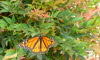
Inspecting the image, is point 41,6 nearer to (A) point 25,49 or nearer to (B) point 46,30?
(B) point 46,30

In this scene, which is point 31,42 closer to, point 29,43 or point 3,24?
point 29,43

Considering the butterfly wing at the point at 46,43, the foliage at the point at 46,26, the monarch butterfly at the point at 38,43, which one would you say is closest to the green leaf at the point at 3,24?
the foliage at the point at 46,26

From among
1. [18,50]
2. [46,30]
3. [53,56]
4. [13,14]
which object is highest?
[13,14]

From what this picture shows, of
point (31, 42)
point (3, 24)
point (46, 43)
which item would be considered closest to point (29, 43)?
point (31, 42)

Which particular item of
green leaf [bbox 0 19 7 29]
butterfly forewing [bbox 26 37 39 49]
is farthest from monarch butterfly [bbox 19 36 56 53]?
green leaf [bbox 0 19 7 29]

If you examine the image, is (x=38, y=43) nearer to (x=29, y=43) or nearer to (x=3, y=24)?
(x=29, y=43)

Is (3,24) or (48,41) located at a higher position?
(3,24)

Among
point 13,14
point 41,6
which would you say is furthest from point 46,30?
point 13,14
